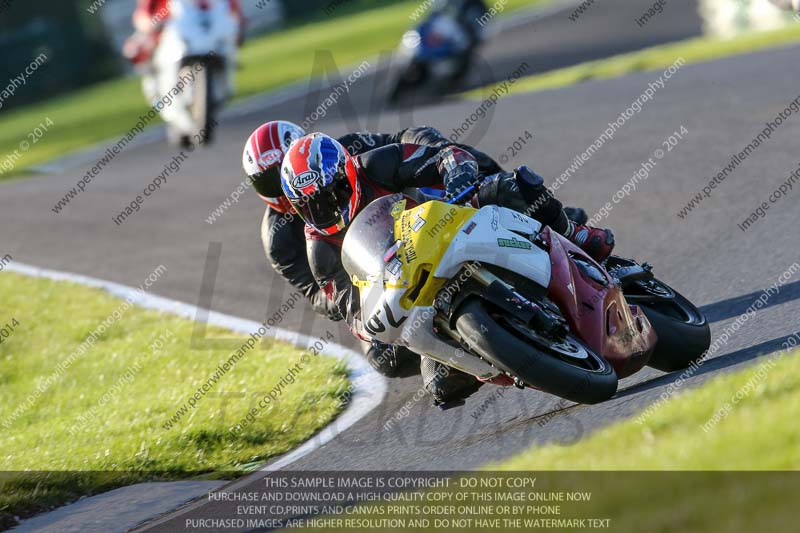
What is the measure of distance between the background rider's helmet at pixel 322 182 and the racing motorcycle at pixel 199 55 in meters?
9.25

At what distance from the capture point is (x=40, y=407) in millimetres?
8156

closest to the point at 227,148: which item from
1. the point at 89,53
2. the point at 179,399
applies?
the point at 179,399

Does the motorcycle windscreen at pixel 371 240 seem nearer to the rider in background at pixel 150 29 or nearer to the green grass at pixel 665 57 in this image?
the rider in background at pixel 150 29

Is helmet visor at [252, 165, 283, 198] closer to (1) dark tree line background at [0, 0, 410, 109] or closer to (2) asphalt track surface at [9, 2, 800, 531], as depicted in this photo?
(2) asphalt track surface at [9, 2, 800, 531]

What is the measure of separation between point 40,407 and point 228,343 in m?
1.34

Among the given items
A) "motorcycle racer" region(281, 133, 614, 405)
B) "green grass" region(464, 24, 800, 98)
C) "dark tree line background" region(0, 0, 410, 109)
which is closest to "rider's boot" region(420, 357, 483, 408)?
"motorcycle racer" region(281, 133, 614, 405)

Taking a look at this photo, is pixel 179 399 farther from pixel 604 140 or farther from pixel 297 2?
pixel 297 2

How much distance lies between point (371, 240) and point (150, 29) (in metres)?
10.8

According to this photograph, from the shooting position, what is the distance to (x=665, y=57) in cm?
1683

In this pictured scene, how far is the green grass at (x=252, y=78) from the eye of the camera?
72.5 feet

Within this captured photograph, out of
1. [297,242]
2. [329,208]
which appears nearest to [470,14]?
[297,242]

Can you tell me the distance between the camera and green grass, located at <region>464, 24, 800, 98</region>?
15.9 m

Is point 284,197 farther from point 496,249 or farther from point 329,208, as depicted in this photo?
point 496,249

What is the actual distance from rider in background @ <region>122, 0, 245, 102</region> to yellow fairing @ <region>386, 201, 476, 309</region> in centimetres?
1049
